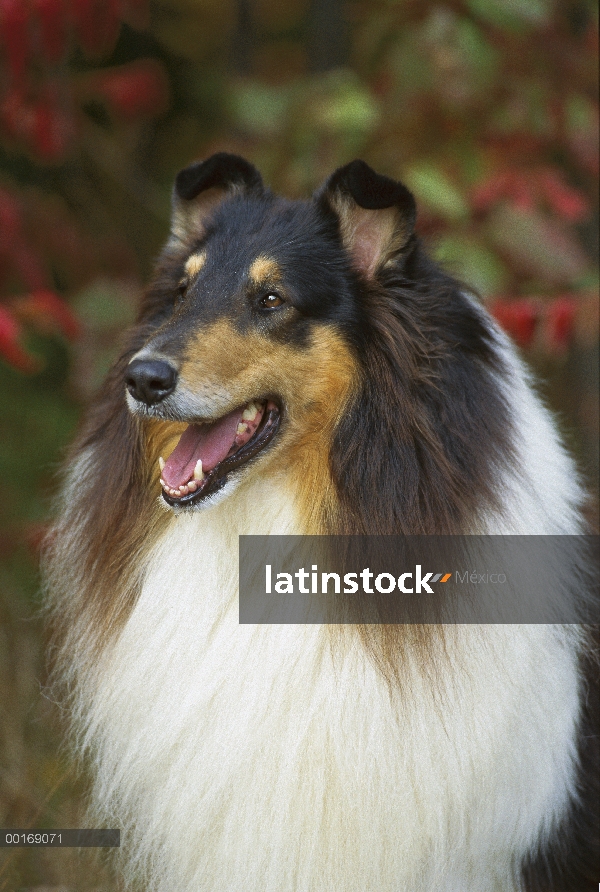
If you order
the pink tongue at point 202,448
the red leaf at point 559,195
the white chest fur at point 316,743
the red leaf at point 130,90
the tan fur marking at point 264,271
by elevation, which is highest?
the red leaf at point 130,90

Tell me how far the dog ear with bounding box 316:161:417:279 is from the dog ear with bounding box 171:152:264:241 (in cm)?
34

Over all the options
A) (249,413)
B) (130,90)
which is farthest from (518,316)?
(130,90)

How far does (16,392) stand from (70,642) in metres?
3.97

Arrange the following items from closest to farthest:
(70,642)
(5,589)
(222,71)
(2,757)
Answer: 1. (70,642)
2. (2,757)
3. (5,589)
4. (222,71)

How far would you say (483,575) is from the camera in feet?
A: 8.38

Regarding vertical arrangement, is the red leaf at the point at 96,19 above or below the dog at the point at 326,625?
above

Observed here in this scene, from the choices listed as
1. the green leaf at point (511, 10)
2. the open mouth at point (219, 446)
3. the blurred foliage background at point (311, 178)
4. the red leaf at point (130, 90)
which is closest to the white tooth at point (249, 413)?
the open mouth at point (219, 446)

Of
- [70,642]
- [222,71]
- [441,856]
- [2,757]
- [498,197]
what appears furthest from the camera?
[222,71]

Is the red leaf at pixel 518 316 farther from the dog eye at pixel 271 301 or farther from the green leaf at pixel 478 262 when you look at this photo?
the dog eye at pixel 271 301

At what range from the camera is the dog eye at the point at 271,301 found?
100 inches

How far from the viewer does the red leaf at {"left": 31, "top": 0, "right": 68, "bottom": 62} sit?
3.82 metres

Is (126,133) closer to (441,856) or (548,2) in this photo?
(548,2)

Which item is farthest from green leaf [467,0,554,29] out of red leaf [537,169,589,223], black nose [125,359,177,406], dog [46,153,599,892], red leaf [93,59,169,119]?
black nose [125,359,177,406]

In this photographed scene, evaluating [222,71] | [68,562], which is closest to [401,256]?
[68,562]
